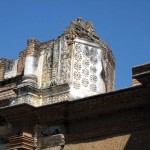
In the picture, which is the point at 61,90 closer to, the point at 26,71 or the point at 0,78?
the point at 26,71

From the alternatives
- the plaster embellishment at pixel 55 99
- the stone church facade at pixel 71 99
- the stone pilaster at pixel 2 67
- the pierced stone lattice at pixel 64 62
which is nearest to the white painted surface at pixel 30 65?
the stone church facade at pixel 71 99

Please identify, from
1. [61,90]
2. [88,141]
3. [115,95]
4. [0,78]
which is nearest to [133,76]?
[115,95]

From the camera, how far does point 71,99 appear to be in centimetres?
Result: 1079

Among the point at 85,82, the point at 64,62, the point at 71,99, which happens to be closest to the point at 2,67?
the point at 64,62

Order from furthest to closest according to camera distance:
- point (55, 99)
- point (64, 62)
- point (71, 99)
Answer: point (64, 62) < point (55, 99) < point (71, 99)

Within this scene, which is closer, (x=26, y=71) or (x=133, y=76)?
(x=133, y=76)

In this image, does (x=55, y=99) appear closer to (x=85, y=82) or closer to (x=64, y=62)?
(x=85, y=82)

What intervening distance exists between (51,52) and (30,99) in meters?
1.54

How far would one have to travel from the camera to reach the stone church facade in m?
9.31

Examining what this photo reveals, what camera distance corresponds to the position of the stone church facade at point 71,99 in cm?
931

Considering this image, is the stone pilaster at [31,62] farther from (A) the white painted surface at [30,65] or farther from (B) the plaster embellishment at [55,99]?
(B) the plaster embellishment at [55,99]

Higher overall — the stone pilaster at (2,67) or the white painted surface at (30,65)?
the stone pilaster at (2,67)

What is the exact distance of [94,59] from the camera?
1177 centimetres

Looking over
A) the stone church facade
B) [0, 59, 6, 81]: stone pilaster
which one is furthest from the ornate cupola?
[0, 59, 6, 81]: stone pilaster
